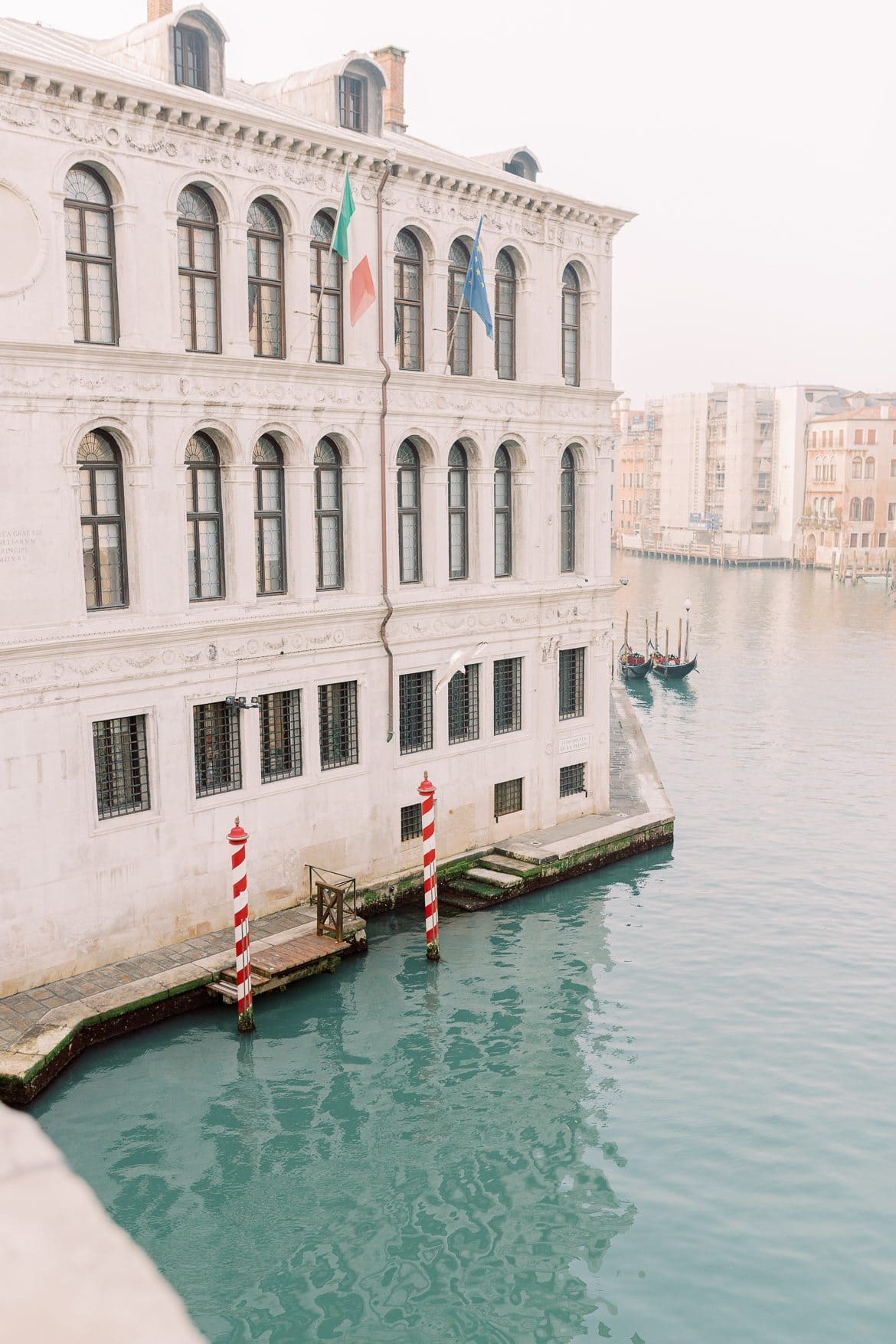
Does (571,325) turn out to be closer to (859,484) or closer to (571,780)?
(571,780)

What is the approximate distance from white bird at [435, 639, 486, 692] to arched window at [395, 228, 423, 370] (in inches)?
193

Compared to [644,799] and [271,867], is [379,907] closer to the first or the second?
[271,867]

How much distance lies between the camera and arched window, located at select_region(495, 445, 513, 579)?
23.0 meters

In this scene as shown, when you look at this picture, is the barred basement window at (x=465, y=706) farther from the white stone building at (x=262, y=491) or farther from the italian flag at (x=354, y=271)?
the italian flag at (x=354, y=271)

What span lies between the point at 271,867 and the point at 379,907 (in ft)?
8.08

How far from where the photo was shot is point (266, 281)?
61.1 ft

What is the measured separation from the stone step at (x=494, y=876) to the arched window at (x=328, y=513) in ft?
→ 18.7

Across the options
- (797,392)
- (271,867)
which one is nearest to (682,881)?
(271,867)

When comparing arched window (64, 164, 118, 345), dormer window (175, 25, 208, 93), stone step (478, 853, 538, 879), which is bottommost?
stone step (478, 853, 538, 879)

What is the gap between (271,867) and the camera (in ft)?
63.3

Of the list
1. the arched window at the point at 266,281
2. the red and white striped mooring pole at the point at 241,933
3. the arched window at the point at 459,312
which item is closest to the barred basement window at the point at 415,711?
the red and white striped mooring pole at the point at 241,933

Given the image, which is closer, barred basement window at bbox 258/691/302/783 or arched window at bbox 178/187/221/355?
arched window at bbox 178/187/221/355

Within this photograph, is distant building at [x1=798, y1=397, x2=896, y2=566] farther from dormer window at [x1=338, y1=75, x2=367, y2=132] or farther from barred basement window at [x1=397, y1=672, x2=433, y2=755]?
dormer window at [x1=338, y1=75, x2=367, y2=132]

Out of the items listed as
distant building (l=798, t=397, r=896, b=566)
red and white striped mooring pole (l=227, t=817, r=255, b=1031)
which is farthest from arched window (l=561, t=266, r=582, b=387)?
distant building (l=798, t=397, r=896, b=566)
